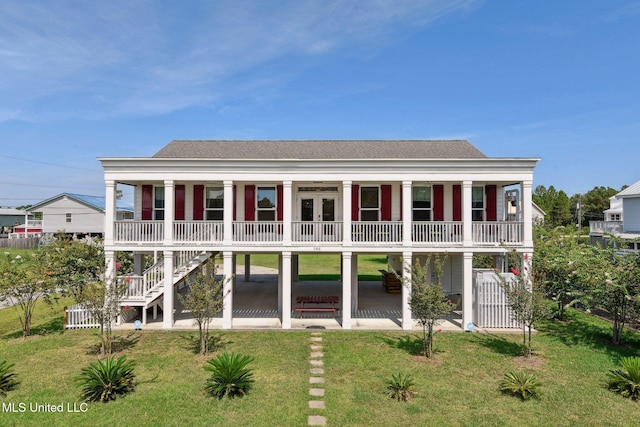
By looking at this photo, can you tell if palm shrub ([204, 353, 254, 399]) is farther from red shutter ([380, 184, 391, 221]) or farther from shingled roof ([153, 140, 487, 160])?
shingled roof ([153, 140, 487, 160])

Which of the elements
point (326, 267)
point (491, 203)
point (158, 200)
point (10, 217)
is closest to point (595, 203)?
point (326, 267)

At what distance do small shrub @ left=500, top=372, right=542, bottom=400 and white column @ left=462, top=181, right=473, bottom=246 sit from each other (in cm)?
645

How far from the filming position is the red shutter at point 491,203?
1758 centimetres

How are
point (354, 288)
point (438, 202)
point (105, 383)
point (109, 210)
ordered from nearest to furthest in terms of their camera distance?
point (105, 383)
point (109, 210)
point (438, 202)
point (354, 288)

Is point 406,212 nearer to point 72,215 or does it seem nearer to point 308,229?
point 308,229

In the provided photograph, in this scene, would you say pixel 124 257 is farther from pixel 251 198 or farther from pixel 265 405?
pixel 265 405

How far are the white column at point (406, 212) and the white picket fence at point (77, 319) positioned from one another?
13.4 meters

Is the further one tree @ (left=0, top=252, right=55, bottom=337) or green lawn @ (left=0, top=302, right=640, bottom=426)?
tree @ (left=0, top=252, right=55, bottom=337)

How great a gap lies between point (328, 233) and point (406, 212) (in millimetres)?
3454

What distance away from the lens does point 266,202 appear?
17641mm

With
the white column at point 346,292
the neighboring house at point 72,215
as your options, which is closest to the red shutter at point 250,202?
the white column at point 346,292

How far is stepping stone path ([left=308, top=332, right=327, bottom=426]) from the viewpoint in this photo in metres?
8.05

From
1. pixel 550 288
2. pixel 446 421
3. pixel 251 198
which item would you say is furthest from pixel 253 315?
pixel 550 288

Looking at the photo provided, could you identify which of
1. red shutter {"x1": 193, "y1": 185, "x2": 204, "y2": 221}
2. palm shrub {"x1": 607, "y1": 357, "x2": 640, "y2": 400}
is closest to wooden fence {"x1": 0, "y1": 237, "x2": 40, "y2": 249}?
red shutter {"x1": 193, "y1": 185, "x2": 204, "y2": 221}
